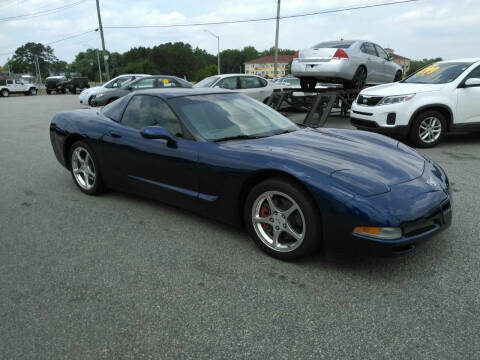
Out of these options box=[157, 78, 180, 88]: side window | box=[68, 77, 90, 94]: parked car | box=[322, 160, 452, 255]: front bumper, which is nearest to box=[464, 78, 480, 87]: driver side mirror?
box=[322, 160, 452, 255]: front bumper

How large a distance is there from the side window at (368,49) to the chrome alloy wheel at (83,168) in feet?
27.5

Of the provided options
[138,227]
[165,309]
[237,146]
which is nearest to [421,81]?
[237,146]

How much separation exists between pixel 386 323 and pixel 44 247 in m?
2.79

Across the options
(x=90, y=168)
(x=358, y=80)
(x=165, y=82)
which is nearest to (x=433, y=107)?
(x=358, y=80)

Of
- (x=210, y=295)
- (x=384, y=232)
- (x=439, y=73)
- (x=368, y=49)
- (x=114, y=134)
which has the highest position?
(x=368, y=49)

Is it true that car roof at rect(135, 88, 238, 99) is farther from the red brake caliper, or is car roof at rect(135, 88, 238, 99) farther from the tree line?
the tree line

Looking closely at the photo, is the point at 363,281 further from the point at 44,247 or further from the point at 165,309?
the point at 44,247

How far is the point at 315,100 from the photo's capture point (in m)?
9.63

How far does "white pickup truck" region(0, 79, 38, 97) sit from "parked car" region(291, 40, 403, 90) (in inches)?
1205

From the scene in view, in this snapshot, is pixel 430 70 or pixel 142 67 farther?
pixel 142 67

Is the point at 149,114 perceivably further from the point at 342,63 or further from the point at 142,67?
the point at 142,67

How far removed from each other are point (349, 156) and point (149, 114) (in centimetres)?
208

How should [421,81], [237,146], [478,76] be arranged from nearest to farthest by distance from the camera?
[237,146]
[478,76]
[421,81]

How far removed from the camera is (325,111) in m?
9.37
